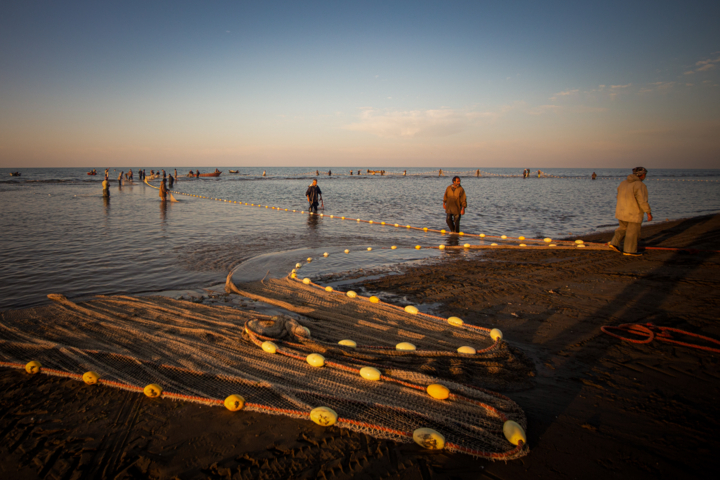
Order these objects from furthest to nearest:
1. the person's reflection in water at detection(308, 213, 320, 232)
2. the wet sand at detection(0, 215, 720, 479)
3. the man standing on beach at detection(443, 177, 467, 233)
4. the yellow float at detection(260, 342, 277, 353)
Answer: the person's reflection in water at detection(308, 213, 320, 232) → the man standing on beach at detection(443, 177, 467, 233) → the yellow float at detection(260, 342, 277, 353) → the wet sand at detection(0, 215, 720, 479)

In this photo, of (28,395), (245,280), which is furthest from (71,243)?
(28,395)

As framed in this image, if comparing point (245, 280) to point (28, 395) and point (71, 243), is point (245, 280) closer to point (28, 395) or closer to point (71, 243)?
point (28, 395)

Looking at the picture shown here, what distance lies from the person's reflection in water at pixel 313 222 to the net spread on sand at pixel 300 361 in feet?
32.2

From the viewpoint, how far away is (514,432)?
95.4 inches

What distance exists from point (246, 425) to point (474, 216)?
18220mm

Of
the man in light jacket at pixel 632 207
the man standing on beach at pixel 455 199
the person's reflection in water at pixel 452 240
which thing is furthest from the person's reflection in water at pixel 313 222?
the man in light jacket at pixel 632 207

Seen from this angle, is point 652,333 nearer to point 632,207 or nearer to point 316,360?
point 316,360

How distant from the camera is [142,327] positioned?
420 cm

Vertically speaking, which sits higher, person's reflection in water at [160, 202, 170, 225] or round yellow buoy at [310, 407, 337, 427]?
person's reflection in water at [160, 202, 170, 225]

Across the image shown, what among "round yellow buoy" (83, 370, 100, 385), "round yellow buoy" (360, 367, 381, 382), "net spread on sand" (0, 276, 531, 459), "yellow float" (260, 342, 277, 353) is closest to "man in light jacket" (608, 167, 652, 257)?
"net spread on sand" (0, 276, 531, 459)

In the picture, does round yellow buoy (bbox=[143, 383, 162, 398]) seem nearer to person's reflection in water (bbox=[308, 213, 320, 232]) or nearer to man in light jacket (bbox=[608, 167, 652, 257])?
man in light jacket (bbox=[608, 167, 652, 257])

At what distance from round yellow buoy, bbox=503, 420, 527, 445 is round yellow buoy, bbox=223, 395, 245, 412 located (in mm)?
1970

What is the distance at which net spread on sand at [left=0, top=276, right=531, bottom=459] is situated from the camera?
2.66 meters

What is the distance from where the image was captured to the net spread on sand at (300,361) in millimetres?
2664
